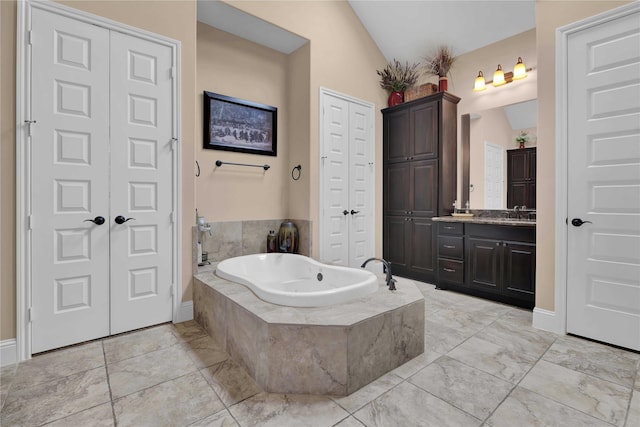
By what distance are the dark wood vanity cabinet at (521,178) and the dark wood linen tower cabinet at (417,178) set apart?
63 cm

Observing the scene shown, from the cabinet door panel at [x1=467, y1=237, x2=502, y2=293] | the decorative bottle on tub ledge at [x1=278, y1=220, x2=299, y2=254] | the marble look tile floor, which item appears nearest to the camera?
the marble look tile floor

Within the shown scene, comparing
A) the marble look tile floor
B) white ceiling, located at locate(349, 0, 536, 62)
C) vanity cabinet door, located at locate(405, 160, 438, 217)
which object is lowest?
the marble look tile floor

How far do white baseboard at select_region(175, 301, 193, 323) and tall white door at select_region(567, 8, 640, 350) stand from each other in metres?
3.10

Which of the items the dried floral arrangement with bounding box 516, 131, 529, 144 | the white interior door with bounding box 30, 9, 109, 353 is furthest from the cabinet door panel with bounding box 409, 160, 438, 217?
the white interior door with bounding box 30, 9, 109, 353

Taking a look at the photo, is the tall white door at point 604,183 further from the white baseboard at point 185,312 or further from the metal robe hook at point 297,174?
the white baseboard at point 185,312

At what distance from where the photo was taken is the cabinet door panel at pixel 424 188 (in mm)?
3908

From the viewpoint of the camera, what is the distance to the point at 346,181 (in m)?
3.99

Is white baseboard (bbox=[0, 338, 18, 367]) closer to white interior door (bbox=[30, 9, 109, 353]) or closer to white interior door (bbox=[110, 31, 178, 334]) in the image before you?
white interior door (bbox=[30, 9, 109, 353])

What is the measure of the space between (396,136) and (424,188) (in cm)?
85

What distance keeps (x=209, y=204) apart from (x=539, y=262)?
3.14 m

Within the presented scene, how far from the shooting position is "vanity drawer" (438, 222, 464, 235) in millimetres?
3500

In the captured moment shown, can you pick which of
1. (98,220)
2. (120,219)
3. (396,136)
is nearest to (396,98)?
(396,136)

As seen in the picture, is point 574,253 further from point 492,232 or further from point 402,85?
point 402,85

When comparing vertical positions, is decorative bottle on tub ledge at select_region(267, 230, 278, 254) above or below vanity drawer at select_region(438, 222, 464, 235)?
below
